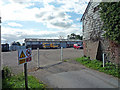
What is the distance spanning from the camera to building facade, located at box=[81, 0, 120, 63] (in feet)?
21.7

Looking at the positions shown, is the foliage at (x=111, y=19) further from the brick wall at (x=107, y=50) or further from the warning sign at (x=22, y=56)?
the warning sign at (x=22, y=56)

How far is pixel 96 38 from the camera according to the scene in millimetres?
8328

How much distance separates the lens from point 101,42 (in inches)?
304

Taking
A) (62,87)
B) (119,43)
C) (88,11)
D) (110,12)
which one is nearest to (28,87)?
(62,87)

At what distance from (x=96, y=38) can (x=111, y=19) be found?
7.98 ft

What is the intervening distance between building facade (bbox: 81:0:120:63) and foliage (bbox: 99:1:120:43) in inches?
24.0

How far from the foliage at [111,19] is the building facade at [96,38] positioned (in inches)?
24.0

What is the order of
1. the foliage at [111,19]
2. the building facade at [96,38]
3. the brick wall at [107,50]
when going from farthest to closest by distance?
the building facade at [96,38] < the brick wall at [107,50] < the foliage at [111,19]

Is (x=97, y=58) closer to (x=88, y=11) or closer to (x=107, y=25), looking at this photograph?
(x=107, y=25)

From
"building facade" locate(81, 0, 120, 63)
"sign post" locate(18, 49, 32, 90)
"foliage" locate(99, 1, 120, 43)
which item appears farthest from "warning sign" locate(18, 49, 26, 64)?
"building facade" locate(81, 0, 120, 63)

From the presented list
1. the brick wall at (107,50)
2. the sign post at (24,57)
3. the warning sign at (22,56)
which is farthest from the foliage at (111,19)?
the warning sign at (22,56)

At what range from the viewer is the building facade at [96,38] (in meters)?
6.61

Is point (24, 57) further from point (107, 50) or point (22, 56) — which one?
point (107, 50)

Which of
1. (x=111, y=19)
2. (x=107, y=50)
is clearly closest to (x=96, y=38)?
(x=107, y=50)
